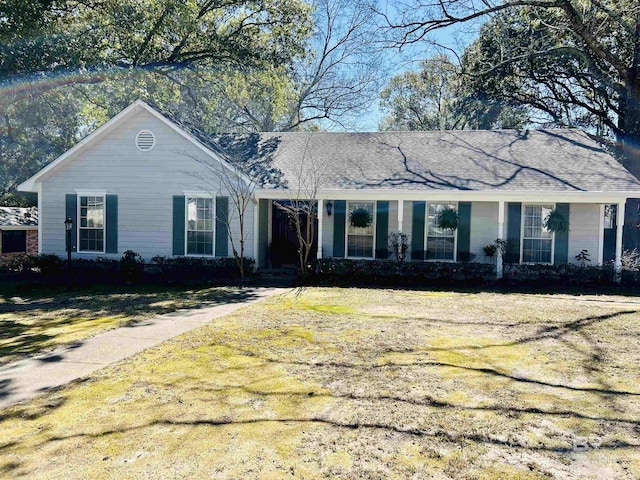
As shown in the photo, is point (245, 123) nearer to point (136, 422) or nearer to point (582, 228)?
point (582, 228)

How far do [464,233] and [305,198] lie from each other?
189 inches

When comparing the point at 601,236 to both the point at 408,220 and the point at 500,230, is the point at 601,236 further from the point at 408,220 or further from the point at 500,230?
the point at 408,220

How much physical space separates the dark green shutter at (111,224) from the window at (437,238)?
377 inches

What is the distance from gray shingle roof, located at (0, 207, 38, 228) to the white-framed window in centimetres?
775

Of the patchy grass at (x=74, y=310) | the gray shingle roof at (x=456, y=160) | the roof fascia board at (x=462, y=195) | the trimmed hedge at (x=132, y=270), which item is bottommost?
the patchy grass at (x=74, y=310)

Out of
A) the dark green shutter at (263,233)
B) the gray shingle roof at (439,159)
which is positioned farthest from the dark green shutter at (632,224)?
the dark green shutter at (263,233)

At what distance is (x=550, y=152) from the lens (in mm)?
14836

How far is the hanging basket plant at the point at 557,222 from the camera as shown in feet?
42.2

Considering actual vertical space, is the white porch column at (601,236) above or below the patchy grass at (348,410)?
above

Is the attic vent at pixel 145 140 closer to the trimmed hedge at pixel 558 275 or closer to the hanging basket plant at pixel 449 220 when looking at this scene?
the hanging basket plant at pixel 449 220

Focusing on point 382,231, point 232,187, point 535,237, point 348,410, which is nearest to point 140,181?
point 232,187

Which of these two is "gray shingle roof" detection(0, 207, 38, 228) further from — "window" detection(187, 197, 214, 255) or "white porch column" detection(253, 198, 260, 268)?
"white porch column" detection(253, 198, 260, 268)

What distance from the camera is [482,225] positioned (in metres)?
13.8

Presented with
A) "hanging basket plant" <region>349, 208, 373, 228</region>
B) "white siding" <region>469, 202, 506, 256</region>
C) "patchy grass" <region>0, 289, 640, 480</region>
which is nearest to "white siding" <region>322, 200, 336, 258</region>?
"hanging basket plant" <region>349, 208, 373, 228</region>
